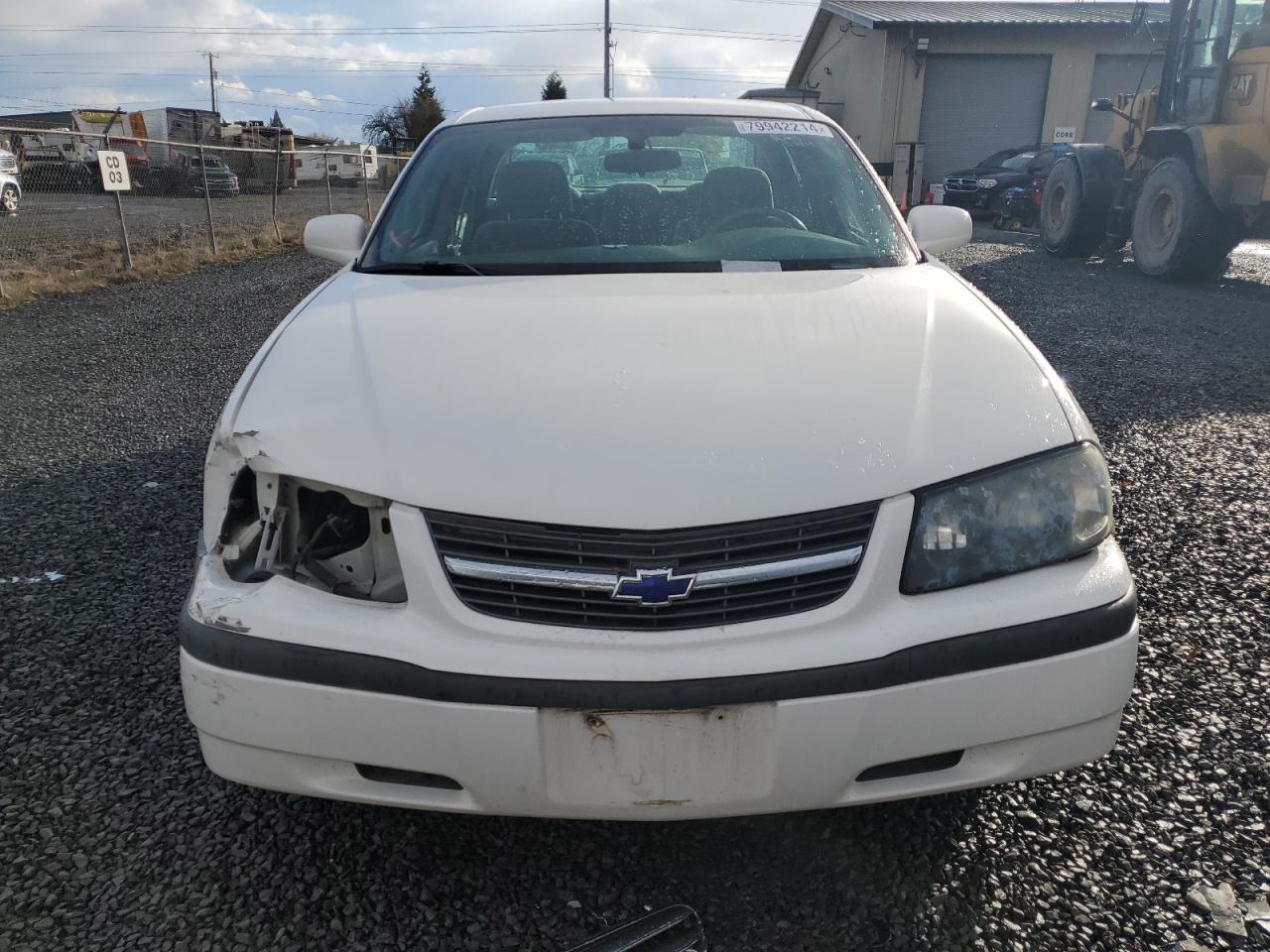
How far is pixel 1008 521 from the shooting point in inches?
65.6

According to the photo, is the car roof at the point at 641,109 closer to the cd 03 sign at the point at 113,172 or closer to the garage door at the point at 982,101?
the cd 03 sign at the point at 113,172

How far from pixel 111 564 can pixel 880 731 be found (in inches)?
108

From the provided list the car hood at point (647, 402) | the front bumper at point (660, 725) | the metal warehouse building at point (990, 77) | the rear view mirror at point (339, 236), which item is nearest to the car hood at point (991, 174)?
the metal warehouse building at point (990, 77)

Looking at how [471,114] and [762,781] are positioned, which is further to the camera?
[471,114]

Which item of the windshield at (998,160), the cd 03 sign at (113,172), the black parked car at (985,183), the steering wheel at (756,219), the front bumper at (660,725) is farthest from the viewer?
the windshield at (998,160)

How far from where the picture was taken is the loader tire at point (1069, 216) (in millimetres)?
10633

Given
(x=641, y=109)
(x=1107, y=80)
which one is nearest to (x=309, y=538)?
(x=641, y=109)

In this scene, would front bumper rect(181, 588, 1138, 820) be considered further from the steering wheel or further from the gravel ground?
the steering wheel

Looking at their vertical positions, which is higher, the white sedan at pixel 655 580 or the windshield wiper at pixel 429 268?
the windshield wiper at pixel 429 268

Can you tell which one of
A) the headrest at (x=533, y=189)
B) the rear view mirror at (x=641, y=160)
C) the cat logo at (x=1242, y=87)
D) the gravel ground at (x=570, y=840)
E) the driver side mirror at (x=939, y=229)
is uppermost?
the cat logo at (x=1242, y=87)

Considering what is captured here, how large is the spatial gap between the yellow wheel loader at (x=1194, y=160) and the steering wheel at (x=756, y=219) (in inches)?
284

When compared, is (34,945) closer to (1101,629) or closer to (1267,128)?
(1101,629)

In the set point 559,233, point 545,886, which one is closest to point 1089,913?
point 545,886

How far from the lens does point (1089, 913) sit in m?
1.73
